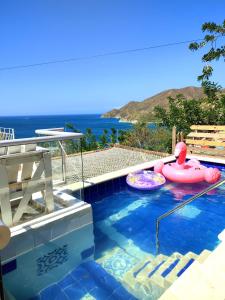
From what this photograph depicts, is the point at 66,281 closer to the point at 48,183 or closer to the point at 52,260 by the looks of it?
the point at 52,260

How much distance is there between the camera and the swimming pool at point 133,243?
3320mm

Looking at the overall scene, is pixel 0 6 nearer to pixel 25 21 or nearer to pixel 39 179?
pixel 25 21

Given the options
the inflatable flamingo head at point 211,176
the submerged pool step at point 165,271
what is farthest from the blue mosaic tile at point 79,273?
the inflatable flamingo head at point 211,176

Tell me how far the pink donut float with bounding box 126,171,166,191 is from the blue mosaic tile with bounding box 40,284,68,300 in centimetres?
379

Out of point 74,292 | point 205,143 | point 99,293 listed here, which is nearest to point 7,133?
Result: point 74,292

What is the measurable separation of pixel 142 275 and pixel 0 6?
15.3 metres

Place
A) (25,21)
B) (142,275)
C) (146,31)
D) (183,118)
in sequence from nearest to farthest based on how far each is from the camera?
(142,275)
(183,118)
(25,21)
(146,31)

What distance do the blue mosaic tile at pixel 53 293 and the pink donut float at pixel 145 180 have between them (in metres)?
3.79

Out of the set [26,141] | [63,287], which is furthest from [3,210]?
[63,287]

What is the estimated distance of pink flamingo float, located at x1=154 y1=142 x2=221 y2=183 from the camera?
7.21 meters

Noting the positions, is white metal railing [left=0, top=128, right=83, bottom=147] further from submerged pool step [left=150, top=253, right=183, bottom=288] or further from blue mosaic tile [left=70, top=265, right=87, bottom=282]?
submerged pool step [left=150, top=253, right=183, bottom=288]

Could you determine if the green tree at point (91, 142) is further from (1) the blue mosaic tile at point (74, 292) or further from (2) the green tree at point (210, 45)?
(1) the blue mosaic tile at point (74, 292)

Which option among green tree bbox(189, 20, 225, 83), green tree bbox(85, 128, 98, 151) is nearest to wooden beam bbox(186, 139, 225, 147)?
green tree bbox(85, 128, 98, 151)

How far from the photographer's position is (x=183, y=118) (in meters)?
11.5
